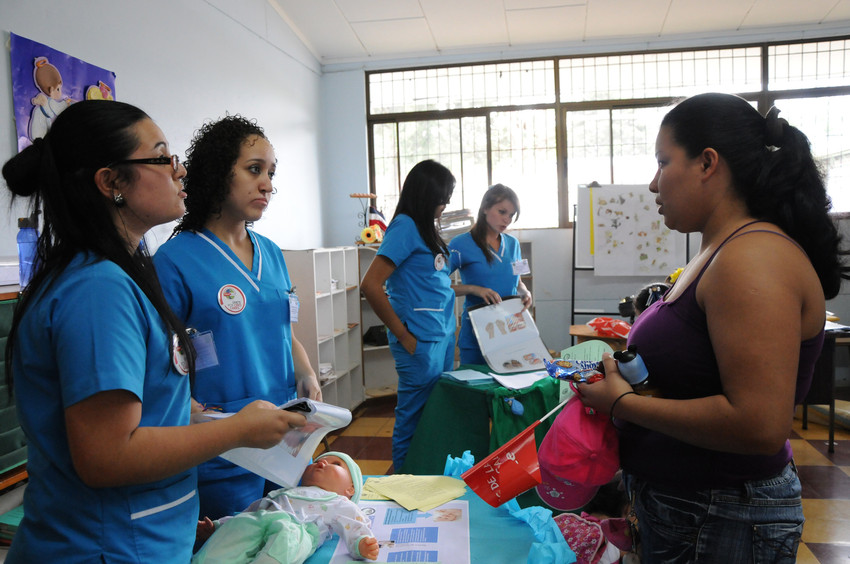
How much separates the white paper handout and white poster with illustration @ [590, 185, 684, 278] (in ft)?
9.15

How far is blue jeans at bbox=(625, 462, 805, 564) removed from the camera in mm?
893

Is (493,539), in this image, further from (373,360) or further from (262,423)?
(373,360)

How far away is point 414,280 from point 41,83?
1.71m

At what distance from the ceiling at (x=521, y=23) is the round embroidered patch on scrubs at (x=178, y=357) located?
423 cm

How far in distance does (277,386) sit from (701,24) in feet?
17.1

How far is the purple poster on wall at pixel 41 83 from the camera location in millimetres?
2080

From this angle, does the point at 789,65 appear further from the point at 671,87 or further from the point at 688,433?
the point at 688,433

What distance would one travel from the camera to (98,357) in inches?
28.1

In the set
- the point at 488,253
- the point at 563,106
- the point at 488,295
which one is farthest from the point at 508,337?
the point at 563,106

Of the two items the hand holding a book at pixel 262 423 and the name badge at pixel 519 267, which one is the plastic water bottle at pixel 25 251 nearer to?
the hand holding a book at pixel 262 423

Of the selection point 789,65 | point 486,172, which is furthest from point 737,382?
point 789,65

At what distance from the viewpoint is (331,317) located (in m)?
4.27

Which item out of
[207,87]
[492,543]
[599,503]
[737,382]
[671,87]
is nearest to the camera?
[737,382]

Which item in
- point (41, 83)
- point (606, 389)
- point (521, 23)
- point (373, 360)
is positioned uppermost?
point (521, 23)
